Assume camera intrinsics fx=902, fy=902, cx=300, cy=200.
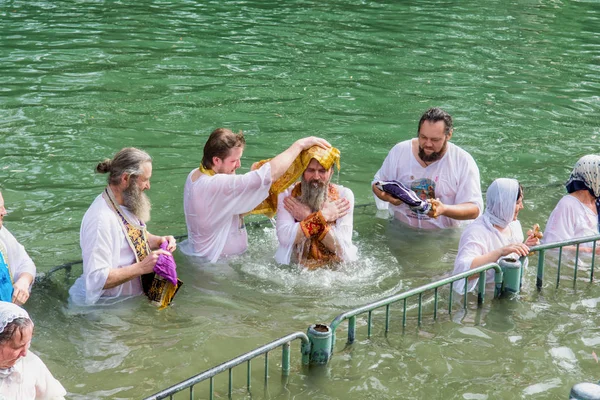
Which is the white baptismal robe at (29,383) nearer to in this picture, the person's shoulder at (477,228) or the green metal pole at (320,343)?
the green metal pole at (320,343)

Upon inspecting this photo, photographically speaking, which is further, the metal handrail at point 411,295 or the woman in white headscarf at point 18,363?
the metal handrail at point 411,295

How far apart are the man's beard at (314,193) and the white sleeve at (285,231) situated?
22 cm

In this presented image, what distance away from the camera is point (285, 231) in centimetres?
869

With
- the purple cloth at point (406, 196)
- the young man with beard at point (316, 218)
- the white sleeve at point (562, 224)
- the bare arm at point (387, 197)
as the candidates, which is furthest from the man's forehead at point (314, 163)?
the white sleeve at point (562, 224)

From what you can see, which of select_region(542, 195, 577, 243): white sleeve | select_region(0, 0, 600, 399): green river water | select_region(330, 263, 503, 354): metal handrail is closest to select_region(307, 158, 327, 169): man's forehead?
select_region(0, 0, 600, 399): green river water

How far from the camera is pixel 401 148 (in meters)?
10.2

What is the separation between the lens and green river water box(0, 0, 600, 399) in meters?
7.43

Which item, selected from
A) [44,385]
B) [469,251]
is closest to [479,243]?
[469,251]

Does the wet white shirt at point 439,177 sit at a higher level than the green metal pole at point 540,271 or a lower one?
higher

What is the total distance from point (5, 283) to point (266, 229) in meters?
3.98

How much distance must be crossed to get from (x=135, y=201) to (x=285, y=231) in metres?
1.65

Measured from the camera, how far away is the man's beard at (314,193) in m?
8.61

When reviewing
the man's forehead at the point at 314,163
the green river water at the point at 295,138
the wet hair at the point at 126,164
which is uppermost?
the wet hair at the point at 126,164

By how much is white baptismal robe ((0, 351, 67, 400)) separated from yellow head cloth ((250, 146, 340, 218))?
344 centimetres
